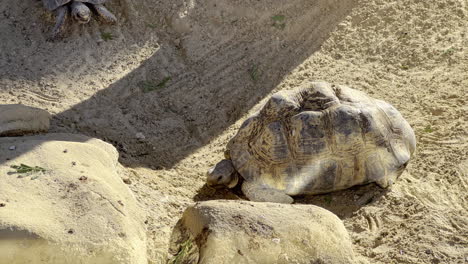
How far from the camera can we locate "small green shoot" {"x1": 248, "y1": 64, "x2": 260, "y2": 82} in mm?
6589

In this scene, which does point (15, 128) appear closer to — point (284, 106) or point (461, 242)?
point (284, 106)

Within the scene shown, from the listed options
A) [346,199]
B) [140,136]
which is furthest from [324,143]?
[140,136]

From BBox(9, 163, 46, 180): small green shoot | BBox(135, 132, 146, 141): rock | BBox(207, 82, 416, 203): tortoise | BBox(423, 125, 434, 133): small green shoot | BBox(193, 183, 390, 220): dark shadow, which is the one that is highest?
BBox(9, 163, 46, 180): small green shoot

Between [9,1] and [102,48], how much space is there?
143 centimetres

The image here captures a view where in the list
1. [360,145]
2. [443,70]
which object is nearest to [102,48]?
[360,145]

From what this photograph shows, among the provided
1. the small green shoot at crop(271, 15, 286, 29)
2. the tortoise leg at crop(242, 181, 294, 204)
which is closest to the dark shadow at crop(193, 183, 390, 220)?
the tortoise leg at crop(242, 181, 294, 204)

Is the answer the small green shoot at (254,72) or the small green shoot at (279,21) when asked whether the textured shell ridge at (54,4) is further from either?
the small green shoot at (279,21)

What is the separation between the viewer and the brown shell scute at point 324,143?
4.59 m

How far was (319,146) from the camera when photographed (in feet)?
15.1

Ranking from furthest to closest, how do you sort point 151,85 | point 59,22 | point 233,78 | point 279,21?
1. point 279,21
2. point 59,22
3. point 233,78
4. point 151,85

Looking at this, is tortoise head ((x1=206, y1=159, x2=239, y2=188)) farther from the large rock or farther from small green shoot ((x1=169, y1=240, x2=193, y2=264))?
small green shoot ((x1=169, y1=240, x2=193, y2=264))

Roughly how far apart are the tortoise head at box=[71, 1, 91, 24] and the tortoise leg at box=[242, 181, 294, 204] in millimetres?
3495

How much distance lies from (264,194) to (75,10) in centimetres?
389

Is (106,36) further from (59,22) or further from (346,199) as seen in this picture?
(346,199)
